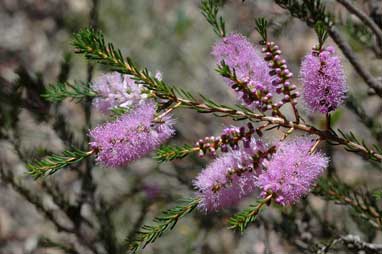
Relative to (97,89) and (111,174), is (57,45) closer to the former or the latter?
(111,174)

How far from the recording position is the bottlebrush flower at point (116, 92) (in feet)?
3.82

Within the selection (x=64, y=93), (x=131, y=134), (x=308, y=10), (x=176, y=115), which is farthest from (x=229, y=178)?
(x=176, y=115)

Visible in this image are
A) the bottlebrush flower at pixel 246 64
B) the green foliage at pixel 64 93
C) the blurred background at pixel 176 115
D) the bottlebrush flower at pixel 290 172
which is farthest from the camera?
the blurred background at pixel 176 115

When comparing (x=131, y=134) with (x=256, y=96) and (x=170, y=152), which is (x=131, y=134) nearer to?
(x=170, y=152)

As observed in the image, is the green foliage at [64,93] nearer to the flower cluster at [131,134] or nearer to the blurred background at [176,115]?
the flower cluster at [131,134]

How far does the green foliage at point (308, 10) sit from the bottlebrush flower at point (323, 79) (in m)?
0.30

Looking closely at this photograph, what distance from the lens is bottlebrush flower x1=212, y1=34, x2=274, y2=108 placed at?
1.08 m

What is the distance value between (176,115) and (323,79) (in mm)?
2618

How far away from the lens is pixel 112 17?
4.83 metres

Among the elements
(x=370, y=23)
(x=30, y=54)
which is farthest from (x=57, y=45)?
(x=370, y=23)

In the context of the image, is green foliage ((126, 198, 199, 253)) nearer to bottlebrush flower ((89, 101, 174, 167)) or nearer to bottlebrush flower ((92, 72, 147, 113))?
bottlebrush flower ((89, 101, 174, 167))

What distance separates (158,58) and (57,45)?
40.7 inches

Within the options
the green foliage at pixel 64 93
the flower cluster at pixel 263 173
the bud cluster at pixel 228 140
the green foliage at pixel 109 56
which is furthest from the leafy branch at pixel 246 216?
the green foliage at pixel 64 93

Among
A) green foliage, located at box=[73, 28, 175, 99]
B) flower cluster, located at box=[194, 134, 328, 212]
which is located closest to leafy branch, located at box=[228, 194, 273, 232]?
flower cluster, located at box=[194, 134, 328, 212]
